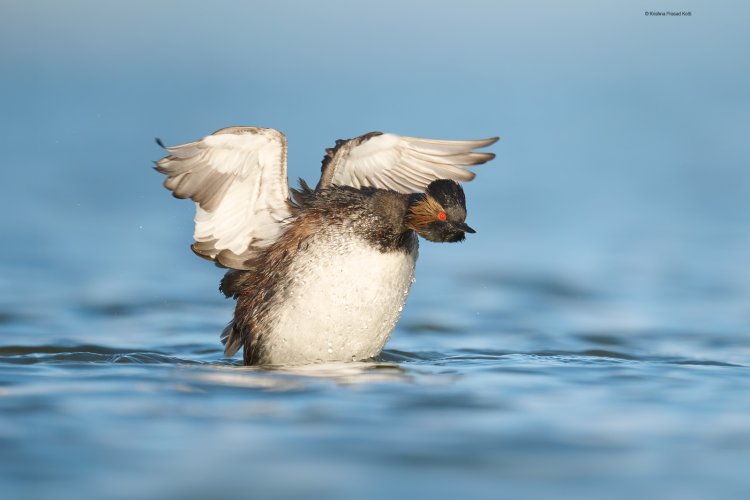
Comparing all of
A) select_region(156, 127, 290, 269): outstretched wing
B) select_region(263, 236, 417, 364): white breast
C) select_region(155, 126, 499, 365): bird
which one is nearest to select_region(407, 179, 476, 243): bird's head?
select_region(155, 126, 499, 365): bird

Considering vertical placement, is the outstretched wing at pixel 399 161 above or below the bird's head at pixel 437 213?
above

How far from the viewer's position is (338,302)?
31.8 ft

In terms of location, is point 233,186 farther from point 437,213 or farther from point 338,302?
point 437,213

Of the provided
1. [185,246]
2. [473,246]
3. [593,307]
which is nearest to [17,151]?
[185,246]

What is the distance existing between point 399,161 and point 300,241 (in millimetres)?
1499

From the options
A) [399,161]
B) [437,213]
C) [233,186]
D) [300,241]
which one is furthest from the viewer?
[399,161]

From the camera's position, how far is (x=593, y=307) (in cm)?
1394

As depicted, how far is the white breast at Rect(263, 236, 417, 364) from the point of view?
31.8 ft

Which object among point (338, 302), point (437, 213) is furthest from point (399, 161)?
point (338, 302)

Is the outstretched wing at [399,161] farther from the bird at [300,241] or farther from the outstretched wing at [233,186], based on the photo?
the outstretched wing at [233,186]

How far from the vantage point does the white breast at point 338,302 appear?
9695 mm

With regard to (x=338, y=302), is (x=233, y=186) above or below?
above

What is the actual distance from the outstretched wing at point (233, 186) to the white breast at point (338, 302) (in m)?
0.63

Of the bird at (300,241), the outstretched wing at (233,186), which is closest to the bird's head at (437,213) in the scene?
the bird at (300,241)
